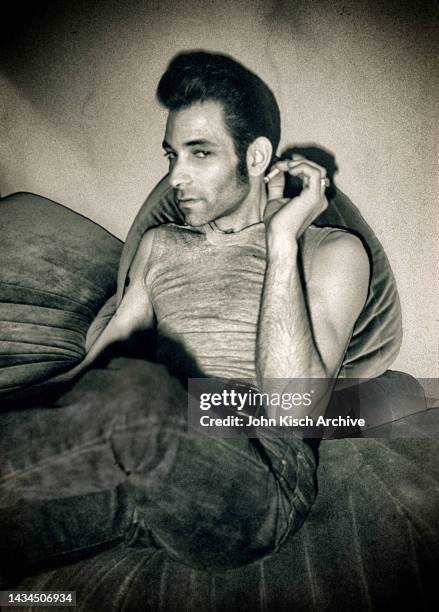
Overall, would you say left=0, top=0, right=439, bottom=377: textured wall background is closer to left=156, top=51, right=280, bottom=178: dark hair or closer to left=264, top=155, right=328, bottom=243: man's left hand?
left=156, top=51, right=280, bottom=178: dark hair

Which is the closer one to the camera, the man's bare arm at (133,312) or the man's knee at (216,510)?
the man's knee at (216,510)

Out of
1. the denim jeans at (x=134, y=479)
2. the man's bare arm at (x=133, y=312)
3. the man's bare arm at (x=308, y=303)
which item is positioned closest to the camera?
the denim jeans at (x=134, y=479)

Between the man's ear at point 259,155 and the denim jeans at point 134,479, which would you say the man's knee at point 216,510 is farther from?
the man's ear at point 259,155

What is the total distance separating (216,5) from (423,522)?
4.47ft

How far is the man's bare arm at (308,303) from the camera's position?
88 cm

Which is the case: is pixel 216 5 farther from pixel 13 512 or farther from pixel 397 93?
pixel 13 512

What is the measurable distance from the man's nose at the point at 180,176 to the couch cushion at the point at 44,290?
301 mm

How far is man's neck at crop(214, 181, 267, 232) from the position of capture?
1160 mm

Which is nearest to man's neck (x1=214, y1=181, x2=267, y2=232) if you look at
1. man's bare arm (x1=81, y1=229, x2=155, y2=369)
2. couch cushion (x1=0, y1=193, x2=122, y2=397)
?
man's bare arm (x1=81, y1=229, x2=155, y2=369)

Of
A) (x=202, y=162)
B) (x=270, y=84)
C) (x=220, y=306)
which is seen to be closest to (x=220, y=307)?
(x=220, y=306)

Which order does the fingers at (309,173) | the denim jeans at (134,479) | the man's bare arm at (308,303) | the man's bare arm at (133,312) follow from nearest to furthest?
the denim jeans at (134,479), the man's bare arm at (308,303), the fingers at (309,173), the man's bare arm at (133,312)

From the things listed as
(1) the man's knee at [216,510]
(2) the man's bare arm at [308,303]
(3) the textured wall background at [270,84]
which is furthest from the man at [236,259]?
(1) the man's knee at [216,510]

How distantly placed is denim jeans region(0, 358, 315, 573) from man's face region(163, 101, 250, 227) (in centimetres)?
61

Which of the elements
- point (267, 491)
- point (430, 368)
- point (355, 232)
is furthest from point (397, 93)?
point (267, 491)
